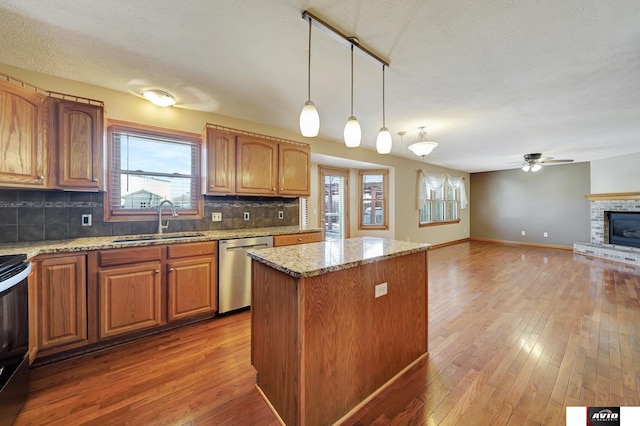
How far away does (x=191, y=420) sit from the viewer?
58.1 inches

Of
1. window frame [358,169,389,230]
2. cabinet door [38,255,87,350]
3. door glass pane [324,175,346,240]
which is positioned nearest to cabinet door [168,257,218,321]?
cabinet door [38,255,87,350]

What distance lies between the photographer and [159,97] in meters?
2.60

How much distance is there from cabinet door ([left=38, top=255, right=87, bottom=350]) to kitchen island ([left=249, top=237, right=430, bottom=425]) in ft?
5.01

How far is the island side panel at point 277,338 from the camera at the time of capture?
134 centimetres

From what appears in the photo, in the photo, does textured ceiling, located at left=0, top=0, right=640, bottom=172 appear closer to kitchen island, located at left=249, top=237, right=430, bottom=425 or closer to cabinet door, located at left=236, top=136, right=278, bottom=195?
cabinet door, located at left=236, top=136, right=278, bottom=195

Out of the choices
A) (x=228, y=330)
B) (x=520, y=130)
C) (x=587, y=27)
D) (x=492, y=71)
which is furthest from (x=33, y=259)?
(x=520, y=130)

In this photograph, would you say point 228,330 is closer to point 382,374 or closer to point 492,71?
point 382,374

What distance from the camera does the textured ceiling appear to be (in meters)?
1.55

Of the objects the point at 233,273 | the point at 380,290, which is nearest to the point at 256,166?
the point at 233,273

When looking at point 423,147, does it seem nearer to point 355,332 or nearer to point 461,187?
point 355,332

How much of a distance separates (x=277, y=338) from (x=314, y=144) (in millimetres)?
3292

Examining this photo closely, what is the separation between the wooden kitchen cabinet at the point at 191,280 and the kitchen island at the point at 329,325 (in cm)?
118

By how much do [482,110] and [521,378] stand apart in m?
2.80

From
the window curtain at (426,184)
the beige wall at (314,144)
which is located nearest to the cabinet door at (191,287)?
the beige wall at (314,144)
